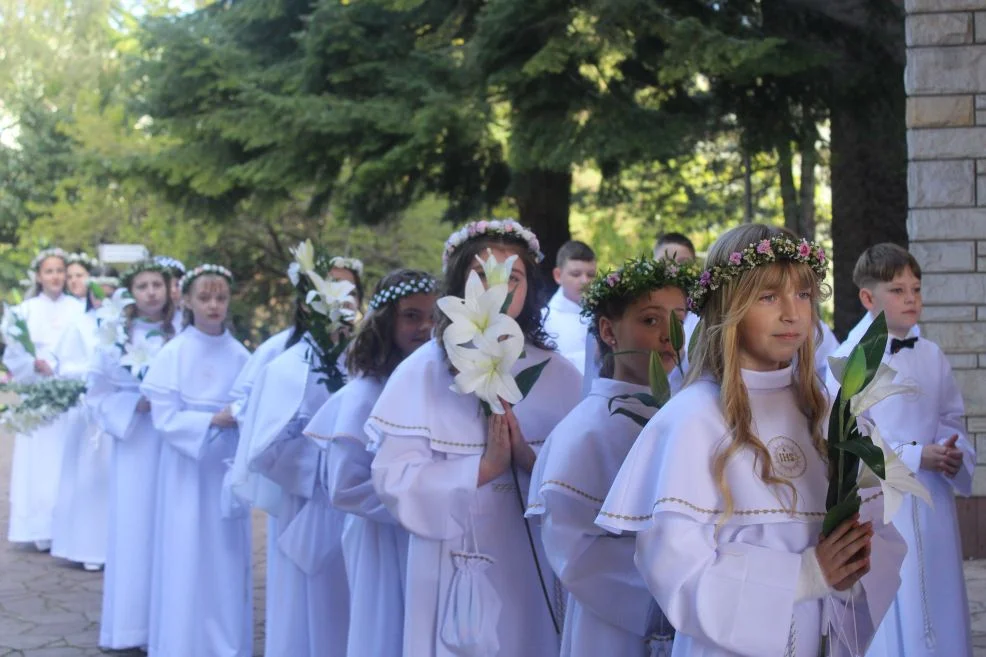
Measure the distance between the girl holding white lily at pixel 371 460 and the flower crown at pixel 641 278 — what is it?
1376 mm

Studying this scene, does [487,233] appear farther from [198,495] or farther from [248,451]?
[198,495]

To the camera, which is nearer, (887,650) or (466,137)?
(887,650)

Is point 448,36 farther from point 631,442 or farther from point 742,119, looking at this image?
point 631,442

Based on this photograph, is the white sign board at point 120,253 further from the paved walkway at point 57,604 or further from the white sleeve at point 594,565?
the white sleeve at point 594,565

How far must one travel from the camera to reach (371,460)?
551cm

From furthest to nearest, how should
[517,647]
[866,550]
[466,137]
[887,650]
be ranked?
[466,137] → [887,650] → [517,647] → [866,550]

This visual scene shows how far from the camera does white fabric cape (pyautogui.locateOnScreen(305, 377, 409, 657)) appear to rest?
5.41m

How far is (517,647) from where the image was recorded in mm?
4750

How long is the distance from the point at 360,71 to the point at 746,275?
32.2 ft

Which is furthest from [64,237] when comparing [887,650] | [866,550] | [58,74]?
[866,550]

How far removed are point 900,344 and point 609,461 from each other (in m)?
2.39

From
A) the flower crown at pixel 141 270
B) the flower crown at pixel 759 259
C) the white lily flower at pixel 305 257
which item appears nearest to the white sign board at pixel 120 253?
the flower crown at pixel 141 270

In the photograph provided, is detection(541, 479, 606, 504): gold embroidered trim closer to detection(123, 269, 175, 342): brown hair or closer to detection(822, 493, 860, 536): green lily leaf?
detection(822, 493, 860, 536): green lily leaf

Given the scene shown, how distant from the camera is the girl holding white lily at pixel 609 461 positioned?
13.0ft
